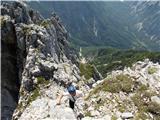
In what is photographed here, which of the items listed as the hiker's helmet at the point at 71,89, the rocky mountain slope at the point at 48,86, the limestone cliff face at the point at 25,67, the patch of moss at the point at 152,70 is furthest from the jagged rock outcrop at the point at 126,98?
the limestone cliff face at the point at 25,67

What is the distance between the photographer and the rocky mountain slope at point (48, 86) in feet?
128

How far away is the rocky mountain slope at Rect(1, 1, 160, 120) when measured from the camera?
39.2 meters

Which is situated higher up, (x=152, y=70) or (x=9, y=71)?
(x=9, y=71)

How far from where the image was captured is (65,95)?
34219 mm

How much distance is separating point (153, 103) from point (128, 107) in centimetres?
275

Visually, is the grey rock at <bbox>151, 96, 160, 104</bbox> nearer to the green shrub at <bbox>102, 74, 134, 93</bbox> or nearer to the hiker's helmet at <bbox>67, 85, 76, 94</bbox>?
the green shrub at <bbox>102, 74, 134, 93</bbox>

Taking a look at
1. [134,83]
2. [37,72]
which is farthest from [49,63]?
[134,83]

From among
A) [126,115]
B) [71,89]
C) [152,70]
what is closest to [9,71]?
[152,70]

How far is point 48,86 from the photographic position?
2126 inches

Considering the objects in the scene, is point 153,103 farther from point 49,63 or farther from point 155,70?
point 49,63

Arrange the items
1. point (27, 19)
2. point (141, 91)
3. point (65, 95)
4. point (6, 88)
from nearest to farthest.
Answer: point (65, 95) → point (141, 91) → point (6, 88) → point (27, 19)

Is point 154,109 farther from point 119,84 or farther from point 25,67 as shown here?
point 25,67

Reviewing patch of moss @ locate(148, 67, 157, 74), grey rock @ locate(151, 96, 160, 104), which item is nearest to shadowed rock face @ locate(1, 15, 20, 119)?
patch of moss @ locate(148, 67, 157, 74)

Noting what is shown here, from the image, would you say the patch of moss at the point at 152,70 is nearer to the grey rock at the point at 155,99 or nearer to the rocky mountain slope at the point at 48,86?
the rocky mountain slope at the point at 48,86
